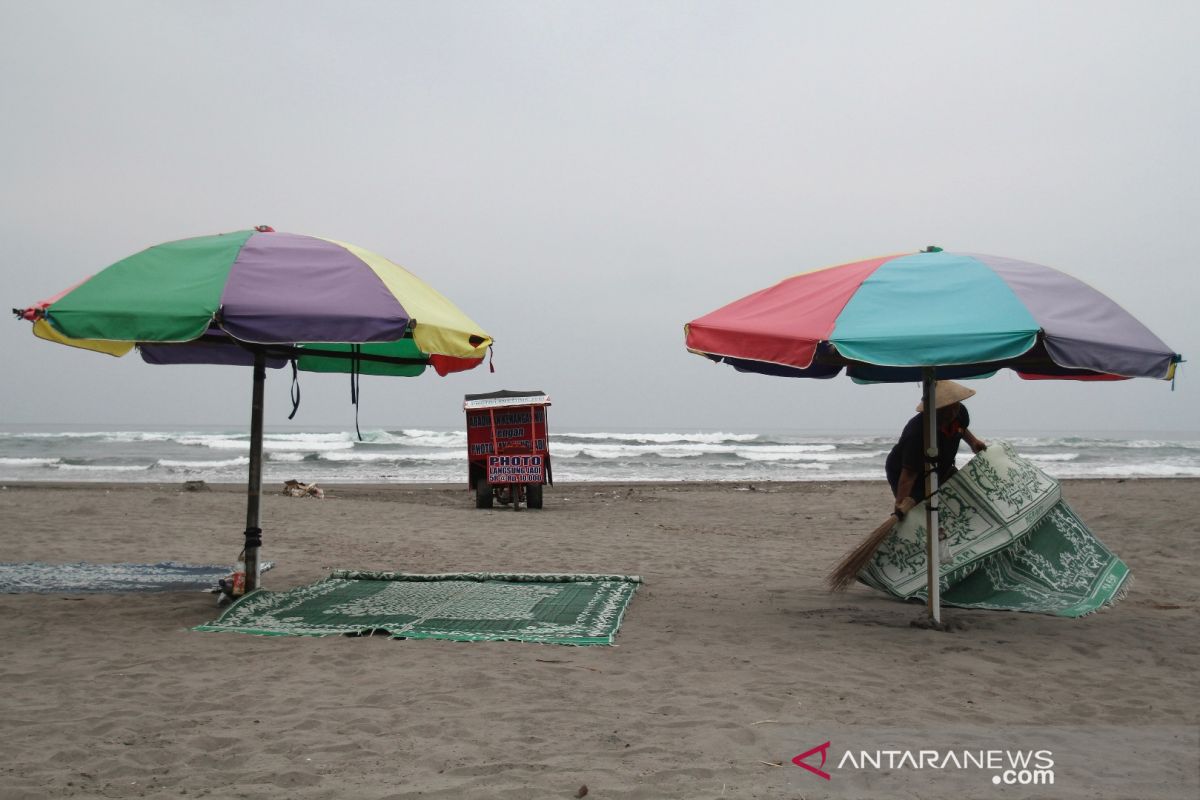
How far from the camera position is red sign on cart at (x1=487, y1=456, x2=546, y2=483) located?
43.3 ft

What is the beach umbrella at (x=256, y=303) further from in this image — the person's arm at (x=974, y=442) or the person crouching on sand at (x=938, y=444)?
the person's arm at (x=974, y=442)

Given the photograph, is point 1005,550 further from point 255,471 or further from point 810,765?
point 255,471

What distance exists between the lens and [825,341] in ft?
14.2

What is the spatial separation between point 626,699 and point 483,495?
9.94 metres

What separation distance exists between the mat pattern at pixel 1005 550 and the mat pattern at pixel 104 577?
4.70 m

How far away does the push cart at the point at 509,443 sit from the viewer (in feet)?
42.5

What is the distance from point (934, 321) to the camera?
4387mm

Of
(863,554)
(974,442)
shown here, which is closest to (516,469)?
(863,554)

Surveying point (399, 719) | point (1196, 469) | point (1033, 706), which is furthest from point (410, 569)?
point (1196, 469)

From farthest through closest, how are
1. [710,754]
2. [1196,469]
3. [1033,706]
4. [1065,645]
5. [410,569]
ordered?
[1196,469]
[410,569]
[1065,645]
[1033,706]
[710,754]

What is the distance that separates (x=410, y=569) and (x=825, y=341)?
4.76 meters

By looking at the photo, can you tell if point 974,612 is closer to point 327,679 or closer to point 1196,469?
point 327,679

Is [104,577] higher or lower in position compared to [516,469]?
lower

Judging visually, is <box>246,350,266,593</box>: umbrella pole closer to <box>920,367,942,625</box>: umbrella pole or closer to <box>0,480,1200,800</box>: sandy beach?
<box>0,480,1200,800</box>: sandy beach
